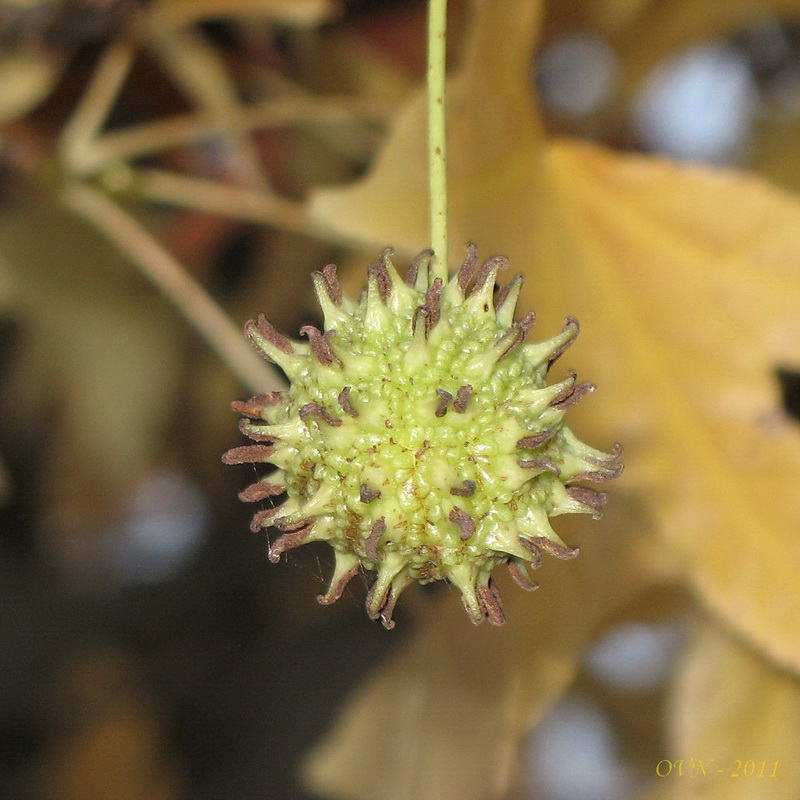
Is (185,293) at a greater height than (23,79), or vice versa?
(23,79)

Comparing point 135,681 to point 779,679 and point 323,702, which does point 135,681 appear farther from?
point 779,679

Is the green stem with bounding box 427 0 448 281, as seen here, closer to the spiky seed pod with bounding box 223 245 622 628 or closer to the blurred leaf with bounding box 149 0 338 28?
the spiky seed pod with bounding box 223 245 622 628

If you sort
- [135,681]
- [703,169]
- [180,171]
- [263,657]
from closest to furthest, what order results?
[703,169]
[180,171]
[263,657]
[135,681]

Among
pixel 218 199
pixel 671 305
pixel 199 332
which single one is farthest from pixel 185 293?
pixel 671 305

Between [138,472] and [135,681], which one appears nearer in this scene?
[138,472]

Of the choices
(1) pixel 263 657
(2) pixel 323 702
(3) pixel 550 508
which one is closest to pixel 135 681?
(1) pixel 263 657

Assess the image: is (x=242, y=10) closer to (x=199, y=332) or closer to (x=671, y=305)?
(x=199, y=332)

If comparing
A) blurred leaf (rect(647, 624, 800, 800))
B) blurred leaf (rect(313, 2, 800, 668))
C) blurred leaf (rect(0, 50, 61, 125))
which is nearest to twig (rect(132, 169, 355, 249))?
blurred leaf (rect(0, 50, 61, 125))
